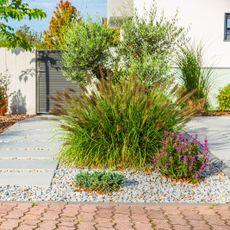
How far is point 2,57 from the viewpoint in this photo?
1741cm

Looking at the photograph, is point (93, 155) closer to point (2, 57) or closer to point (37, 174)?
point (37, 174)

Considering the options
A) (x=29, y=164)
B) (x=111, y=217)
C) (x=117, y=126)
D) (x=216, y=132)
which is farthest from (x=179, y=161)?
(x=216, y=132)

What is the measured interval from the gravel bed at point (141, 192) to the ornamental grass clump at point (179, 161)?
0.45 feet

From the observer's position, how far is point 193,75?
57.5 ft

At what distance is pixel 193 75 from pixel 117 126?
32.7ft

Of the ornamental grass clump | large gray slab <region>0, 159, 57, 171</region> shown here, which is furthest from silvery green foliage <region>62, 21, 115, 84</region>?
the ornamental grass clump

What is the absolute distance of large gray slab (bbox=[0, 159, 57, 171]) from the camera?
27.1ft

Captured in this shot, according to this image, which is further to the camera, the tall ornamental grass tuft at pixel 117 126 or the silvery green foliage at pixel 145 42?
the silvery green foliage at pixel 145 42

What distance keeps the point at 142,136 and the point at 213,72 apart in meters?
11.6

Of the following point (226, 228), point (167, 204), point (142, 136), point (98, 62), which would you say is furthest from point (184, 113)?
point (98, 62)

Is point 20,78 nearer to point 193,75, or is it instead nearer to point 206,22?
point 193,75

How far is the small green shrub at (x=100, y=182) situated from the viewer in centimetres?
685

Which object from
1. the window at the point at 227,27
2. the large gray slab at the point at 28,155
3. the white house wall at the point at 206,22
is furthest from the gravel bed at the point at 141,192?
the window at the point at 227,27

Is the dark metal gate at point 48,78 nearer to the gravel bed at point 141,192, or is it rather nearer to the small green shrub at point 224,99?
the small green shrub at point 224,99
